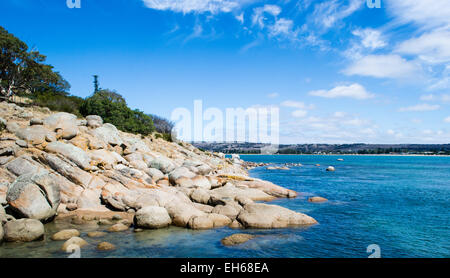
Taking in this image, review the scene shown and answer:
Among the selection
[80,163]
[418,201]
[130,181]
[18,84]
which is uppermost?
[18,84]

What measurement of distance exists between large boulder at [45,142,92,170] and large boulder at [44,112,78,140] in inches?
149

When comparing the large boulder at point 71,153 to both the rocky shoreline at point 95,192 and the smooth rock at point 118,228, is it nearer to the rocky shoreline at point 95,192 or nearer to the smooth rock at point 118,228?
the rocky shoreline at point 95,192

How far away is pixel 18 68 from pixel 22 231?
34740 millimetres

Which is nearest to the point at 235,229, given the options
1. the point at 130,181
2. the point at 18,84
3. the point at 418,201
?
the point at 130,181

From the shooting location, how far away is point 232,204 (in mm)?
21547

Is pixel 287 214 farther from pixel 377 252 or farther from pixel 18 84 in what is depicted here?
pixel 18 84

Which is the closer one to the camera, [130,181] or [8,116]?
[130,181]

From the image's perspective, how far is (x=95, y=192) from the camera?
69.9 ft

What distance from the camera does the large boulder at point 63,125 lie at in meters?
27.5

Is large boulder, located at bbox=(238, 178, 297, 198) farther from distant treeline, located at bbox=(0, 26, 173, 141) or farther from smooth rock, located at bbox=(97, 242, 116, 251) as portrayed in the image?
distant treeline, located at bbox=(0, 26, 173, 141)

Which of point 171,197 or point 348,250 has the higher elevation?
point 171,197

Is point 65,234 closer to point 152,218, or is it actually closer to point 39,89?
point 152,218

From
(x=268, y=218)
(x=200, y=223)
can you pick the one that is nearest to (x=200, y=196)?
(x=200, y=223)
